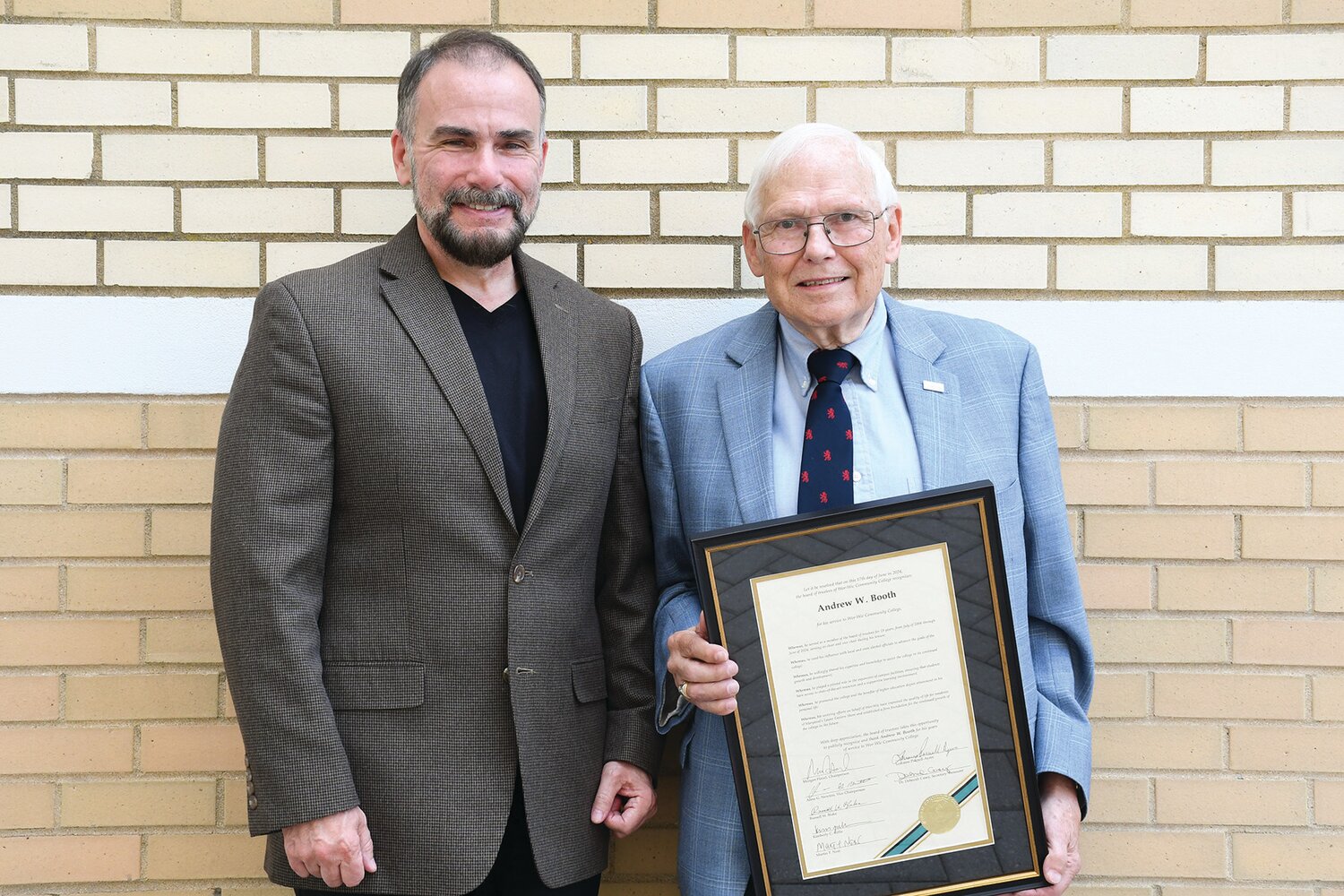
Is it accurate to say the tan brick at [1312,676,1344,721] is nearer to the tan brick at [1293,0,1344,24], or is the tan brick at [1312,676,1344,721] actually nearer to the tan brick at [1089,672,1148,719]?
the tan brick at [1089,672,1148,719]

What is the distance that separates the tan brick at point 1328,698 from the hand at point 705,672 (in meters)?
1.60

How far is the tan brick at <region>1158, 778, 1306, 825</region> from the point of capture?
2.63 metres

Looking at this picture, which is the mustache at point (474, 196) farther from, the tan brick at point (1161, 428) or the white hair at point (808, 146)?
the tan brick at point (1161, 428)

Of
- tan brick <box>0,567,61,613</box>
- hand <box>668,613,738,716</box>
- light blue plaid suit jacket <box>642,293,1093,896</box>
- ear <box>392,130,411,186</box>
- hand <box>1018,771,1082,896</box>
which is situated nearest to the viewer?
hand <box>668,613,738,716</box>

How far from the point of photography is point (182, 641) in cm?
263

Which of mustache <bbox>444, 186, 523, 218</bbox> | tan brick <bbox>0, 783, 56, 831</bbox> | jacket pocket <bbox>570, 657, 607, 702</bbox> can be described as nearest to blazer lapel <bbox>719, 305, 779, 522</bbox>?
jacket pocket <bbox>570, 657, 607, 702</bbox>

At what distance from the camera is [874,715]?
196 cm

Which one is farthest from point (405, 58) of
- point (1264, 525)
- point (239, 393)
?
point (1264, 525)

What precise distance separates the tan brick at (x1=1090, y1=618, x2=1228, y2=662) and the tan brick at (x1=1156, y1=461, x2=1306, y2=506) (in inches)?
11.9

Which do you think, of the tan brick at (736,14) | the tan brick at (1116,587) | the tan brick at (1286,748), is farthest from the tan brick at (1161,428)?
the tan brick at (736,14)

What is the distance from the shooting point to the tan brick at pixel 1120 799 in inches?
104

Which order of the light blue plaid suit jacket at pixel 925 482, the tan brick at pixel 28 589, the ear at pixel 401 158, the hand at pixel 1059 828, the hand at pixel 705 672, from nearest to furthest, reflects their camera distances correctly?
the hand at pixel 705 672 < the hand at pixel 1059 828 < the light blue plaid suit jacket at pixel 925 482 < the ear at pixel 401 158 < the tan brick at pixel 28 589

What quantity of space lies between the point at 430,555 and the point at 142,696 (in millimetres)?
1058

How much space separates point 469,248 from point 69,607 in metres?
1.37
